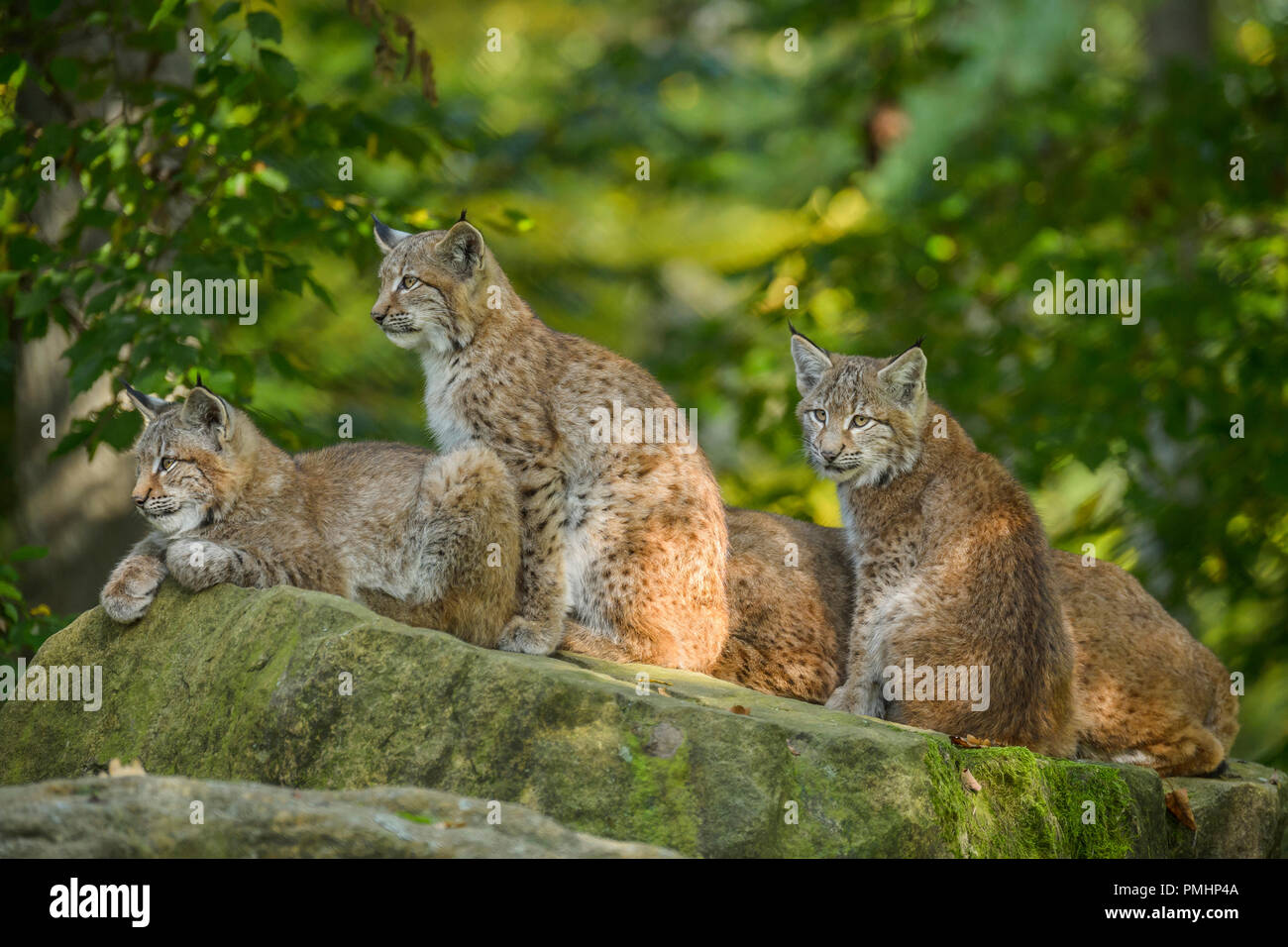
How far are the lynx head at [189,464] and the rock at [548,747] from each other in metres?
0.63

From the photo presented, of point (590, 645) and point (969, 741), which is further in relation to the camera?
point (590, 645)

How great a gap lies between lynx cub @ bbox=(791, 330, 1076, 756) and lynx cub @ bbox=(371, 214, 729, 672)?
0.80m

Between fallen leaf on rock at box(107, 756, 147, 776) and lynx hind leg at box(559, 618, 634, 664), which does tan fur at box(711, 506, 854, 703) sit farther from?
fallen leaf on rock at box(107, 756, 147, 776)

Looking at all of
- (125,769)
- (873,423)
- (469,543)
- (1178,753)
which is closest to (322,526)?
(469,543)

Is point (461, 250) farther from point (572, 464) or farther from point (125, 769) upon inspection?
point (125, 769)

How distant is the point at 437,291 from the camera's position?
23.4 feet

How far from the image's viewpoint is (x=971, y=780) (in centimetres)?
561

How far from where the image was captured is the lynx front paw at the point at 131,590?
238 inches

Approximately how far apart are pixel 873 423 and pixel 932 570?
97 centimetres

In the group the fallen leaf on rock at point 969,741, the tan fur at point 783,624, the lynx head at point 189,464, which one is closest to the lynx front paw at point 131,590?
the lynx head at point 189,464

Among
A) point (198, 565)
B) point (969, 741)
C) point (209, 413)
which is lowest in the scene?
point (969, 741)

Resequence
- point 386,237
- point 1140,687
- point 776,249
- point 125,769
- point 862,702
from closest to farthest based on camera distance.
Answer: point 125,769 < point 862,702 < point 1140,687 < point 386,237 < point 776,249

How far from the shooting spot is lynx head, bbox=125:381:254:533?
625cm

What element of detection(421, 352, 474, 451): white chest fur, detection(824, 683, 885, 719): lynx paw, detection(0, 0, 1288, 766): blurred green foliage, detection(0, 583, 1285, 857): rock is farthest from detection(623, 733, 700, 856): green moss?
detection(0, 0, 1288, 766): blurred green foliage
